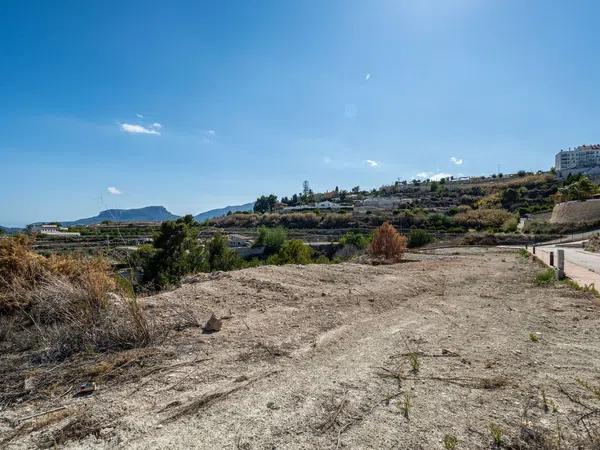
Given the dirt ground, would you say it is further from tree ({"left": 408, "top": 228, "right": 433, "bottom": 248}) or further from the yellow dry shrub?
tree ({"left": 408, "top": 228, "right": 433, "bottom": 248})

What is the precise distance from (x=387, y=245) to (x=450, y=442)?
1266 cm

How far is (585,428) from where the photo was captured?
2.40 m

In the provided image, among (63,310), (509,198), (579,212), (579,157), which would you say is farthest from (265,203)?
(63,310)

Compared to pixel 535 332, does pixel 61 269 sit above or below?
above

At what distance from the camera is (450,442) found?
2270mm

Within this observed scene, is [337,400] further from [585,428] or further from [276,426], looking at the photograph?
[585,428]

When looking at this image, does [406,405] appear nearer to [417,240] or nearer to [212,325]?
[212,325]

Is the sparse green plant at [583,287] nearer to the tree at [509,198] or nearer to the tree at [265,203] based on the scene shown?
the tree at [509,198]

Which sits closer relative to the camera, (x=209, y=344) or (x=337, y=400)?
(x=337, y=400)

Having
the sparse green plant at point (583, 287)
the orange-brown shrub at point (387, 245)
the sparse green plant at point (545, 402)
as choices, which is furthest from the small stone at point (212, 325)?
the orange-brown shrub at point (387, 245)

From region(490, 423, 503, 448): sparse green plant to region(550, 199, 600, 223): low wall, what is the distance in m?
42.9

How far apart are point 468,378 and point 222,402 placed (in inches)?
78.7

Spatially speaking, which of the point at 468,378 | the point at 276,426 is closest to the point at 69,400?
the point at 276,426

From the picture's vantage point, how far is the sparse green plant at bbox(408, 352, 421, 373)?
336cm
